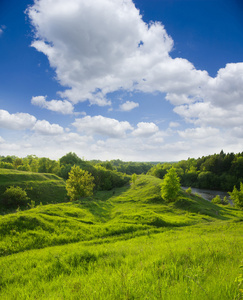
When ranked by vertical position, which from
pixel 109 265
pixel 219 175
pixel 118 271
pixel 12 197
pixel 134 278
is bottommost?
pixel 12 197

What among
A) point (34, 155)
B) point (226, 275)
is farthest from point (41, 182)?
point (34, 155)

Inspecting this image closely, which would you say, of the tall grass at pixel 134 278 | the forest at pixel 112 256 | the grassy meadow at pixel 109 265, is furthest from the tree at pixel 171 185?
the tall grass at pixel 134 278

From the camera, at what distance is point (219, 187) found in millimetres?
106562

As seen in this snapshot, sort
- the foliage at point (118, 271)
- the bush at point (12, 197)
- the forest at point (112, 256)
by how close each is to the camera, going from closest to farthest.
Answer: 1. the foliage at point (118, 271)
2. the forest at point (112, 256)
3. the bush at point (12, 197)

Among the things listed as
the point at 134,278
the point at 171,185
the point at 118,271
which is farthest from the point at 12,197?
the point at 134,278

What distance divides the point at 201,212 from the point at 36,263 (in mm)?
35990

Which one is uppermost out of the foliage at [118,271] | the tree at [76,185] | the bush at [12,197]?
the foliage at [118,271]

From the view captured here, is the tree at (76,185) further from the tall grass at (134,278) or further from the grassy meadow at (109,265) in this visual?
the tall grass at (134,278)

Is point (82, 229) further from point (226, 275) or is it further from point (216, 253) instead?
point (226, 275)

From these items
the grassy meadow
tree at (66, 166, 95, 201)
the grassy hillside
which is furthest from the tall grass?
the grassy hillside

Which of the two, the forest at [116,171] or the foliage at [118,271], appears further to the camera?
the forest at [116,171]

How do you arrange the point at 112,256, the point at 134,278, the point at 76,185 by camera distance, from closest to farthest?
the point at 134,278
the point at 112,256
the point at 76,185

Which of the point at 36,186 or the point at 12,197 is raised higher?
the point at 36,186

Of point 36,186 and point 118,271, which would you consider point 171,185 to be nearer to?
point 118,271
